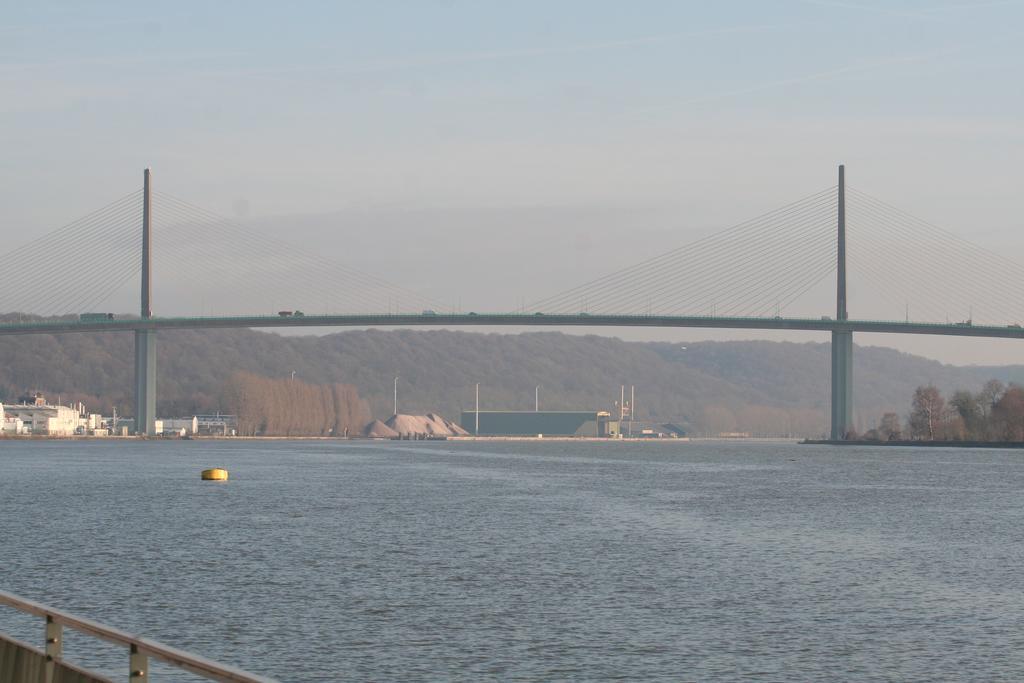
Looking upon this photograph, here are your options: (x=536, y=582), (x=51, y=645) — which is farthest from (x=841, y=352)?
(x=51, y=645)

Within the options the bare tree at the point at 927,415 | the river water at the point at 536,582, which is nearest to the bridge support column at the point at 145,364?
the river water at the point at 536,582

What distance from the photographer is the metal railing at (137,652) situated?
24.0ft

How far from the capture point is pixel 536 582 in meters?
29.7

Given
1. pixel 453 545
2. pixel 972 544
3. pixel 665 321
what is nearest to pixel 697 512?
pixel 972 544

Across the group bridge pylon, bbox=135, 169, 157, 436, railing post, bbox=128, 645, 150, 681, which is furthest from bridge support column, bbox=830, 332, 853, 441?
railing post, bbox=128, 645, 150, 681

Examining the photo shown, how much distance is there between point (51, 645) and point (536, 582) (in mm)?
21186

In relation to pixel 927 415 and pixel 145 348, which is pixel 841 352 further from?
pixel 145 348

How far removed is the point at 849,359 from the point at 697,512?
87.3m

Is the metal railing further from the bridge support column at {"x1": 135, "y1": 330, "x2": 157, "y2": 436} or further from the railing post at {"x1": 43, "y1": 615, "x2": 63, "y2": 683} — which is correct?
the bridge support column at {"x1": 135, "y1": 330, "x2": 157, "y2": 436}

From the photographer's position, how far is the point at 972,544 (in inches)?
1607

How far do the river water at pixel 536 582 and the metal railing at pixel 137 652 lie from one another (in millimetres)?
10035

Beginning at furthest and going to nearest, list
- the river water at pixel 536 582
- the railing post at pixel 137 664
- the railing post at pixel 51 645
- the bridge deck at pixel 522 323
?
1. the bridge deck at pixel 522 323
2. the river water at pixel 536 582
3. the railing post at pixel 51 645
4. the railing post at pixel 137 664

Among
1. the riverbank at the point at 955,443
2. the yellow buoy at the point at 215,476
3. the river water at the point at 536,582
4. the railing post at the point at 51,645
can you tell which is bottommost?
the yellow buoy at the point at 215,476

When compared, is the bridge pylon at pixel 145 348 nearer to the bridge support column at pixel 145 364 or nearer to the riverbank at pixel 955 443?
the bridge support column at pixel 145 364
